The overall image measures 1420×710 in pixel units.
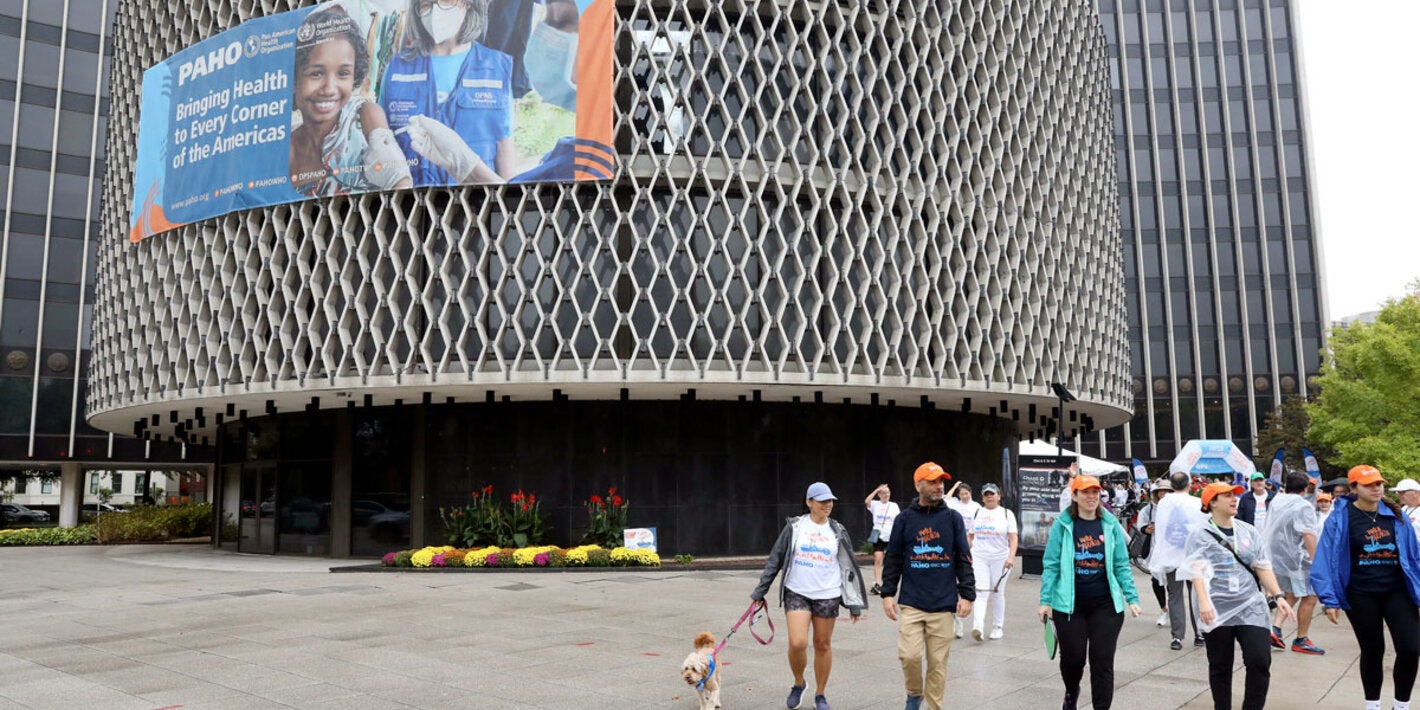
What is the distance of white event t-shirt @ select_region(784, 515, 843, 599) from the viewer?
8180mm

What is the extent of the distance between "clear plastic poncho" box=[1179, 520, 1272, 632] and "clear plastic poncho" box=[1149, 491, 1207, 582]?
2.94 feet

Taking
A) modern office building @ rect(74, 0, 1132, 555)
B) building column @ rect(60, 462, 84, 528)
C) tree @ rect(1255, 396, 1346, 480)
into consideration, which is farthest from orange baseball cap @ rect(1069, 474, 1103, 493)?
tree @ rect(1255, 396, 1346, 480)

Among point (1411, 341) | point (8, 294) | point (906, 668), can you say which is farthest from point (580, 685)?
point (8, 294)

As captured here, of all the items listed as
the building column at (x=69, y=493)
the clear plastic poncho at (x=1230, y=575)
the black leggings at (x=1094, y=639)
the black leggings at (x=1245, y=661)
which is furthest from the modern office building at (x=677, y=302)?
the building column at (x=69, y=493)

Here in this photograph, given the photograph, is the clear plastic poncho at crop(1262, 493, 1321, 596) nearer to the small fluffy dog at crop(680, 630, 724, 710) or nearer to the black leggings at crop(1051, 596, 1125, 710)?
the black leggings at crop(1051, 596, 1125, 710)

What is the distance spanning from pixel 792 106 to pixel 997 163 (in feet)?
19.7

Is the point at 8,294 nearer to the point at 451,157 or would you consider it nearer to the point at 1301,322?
the point at 451,157

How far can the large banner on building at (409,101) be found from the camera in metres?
23.1

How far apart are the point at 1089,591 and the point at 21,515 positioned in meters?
55.7

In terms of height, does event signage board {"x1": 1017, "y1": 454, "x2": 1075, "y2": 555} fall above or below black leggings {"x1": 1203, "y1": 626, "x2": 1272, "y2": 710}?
above

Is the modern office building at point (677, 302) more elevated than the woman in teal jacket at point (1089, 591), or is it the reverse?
the modern office building at point (677, 302)

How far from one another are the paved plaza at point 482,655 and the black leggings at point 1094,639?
49.1 inches

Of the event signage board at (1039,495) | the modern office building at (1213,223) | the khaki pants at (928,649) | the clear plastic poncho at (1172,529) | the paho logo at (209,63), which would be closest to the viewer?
the khaki pants at (928,649)

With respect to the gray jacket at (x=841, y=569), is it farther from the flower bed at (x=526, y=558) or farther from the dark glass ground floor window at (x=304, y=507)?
the dark glass ground floor window at (x=304, y=507)
